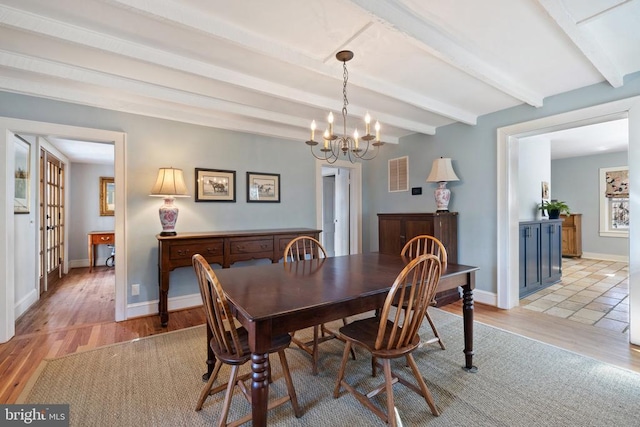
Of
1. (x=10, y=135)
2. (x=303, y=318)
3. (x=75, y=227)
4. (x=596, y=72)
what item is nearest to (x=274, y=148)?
(x=10, y=135)

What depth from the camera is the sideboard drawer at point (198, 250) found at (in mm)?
2890

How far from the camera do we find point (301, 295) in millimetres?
1438

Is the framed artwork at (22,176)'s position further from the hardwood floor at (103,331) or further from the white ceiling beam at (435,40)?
the white ceiling beam at (435,40)

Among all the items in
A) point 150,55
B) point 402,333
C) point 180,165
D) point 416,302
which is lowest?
point 402,333

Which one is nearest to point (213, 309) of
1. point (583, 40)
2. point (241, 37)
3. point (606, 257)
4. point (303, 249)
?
point (303, 249)

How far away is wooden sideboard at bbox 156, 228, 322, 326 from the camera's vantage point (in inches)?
112

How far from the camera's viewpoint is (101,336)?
104 inches

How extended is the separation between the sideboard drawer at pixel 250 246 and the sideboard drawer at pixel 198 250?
0.14 metres

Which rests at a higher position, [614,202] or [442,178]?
[442,178]

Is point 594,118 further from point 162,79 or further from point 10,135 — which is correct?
point 10,135

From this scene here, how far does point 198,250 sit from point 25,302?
7.18 feet

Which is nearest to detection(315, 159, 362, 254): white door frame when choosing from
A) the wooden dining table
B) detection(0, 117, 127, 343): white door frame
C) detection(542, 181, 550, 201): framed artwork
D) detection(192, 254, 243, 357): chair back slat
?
the wooden dining table

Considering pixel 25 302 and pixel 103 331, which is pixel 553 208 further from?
pixel 25 302

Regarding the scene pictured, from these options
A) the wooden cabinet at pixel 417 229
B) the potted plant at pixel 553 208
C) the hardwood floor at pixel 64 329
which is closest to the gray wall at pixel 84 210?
the hardwood floor at pixel 64 329
